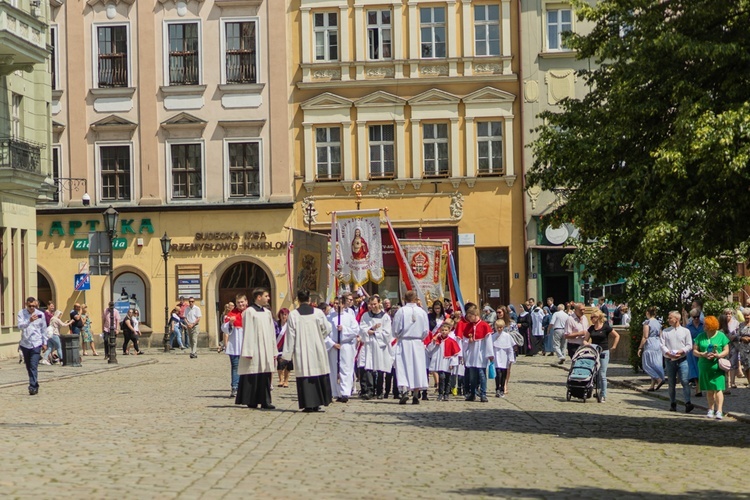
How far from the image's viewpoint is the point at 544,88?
4866 cm

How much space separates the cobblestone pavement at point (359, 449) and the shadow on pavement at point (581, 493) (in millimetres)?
17

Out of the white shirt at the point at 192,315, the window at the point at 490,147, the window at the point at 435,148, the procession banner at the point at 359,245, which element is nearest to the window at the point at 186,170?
the white shirt at the point at 192,315

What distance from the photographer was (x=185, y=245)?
162 feet

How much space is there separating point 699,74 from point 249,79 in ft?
109

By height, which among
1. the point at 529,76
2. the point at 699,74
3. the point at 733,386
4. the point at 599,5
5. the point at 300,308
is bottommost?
the point at 733,386

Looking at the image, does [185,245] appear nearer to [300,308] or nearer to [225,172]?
[225,172]

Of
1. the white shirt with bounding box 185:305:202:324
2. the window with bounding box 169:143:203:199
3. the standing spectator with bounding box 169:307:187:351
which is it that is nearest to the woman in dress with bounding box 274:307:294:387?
the white shirt with bounding box 185:305:202:324

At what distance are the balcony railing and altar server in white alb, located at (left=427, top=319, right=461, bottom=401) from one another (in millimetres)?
16617

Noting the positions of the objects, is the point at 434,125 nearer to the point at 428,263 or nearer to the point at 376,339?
the point at 428,263

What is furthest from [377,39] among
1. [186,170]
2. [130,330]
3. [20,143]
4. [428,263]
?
[428,263]

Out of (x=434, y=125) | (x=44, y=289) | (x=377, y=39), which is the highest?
(x=377, y=39)

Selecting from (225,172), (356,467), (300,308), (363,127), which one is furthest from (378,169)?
(356,467)

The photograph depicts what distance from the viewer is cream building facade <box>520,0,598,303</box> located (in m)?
48.2

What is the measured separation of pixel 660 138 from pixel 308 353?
6051mm
